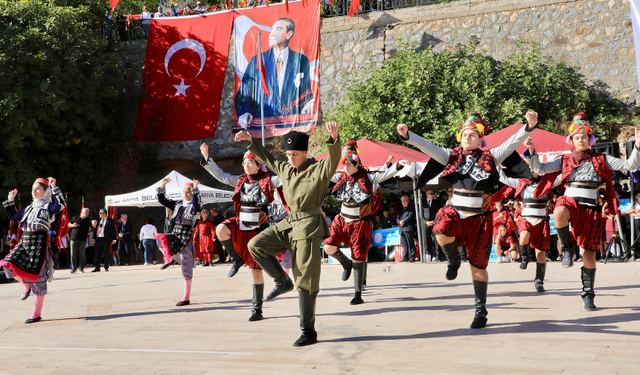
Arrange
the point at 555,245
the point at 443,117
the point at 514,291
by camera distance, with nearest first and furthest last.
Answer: the point at 514,291
the point at 555,245
the point at 443,117

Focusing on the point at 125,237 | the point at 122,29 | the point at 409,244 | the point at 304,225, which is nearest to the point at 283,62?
the point at 122,29

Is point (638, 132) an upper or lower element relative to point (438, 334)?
upper

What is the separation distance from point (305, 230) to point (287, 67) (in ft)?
54.6

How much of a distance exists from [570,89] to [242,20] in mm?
11045

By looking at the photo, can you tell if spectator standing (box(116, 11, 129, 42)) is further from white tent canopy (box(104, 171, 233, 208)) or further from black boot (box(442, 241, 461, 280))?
black boot (box(442, 241, 461, 280))

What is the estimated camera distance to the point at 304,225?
518 cm

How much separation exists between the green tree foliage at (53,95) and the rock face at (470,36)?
1.95 m

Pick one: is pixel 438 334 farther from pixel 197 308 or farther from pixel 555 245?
pixel 555 245

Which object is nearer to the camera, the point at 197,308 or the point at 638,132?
the point at 638,132

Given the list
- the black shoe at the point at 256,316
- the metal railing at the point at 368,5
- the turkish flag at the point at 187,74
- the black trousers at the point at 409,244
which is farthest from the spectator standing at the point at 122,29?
the black shoe at the point at 256,316

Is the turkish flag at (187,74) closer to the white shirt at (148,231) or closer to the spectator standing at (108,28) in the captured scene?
the spectator standing at (108,28)

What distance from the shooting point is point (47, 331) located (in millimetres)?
6441

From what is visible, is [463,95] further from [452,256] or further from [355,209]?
[452,256]

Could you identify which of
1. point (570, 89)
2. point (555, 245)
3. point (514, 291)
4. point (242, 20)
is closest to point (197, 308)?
point (514, 291)
